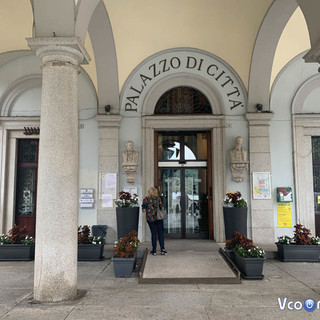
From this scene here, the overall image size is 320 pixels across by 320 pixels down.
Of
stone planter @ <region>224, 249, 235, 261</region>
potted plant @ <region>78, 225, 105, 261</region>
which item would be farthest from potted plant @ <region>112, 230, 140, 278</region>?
stone planter @ <region>224, 249, 235, 261</region>

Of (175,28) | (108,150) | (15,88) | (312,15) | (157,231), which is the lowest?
(157,231)

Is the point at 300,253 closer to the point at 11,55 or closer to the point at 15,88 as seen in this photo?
the point at 15,88

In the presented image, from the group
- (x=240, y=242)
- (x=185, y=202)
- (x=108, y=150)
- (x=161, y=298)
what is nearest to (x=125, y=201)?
(x=108, y=150)

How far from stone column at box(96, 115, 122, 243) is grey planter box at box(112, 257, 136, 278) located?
11.0ft

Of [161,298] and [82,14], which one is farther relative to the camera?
[82,14]

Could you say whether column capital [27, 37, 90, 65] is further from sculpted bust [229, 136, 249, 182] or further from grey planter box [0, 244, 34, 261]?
sculpted bust [229, 136, 249, 182]

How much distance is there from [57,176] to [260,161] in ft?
21.9

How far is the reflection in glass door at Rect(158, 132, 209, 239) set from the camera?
34.8 feet

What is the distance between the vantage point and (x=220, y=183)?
9.95m

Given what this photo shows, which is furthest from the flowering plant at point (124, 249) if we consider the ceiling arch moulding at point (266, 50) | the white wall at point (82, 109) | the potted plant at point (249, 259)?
the ceiling arch moulding at point (266, 50)

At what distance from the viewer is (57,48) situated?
206 inches

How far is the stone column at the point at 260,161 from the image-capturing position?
382 inches

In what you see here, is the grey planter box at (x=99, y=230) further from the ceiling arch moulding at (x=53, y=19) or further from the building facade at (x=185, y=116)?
the ceiling arch moulding at (x=53, y=19)

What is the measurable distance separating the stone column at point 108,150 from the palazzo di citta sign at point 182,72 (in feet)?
2.12
